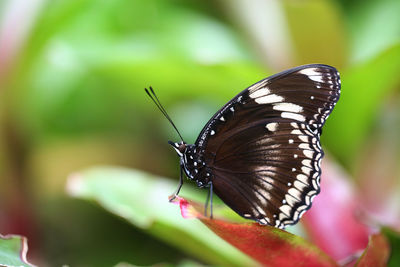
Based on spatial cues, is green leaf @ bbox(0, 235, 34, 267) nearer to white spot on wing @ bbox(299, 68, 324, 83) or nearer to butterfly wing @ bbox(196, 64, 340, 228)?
butterfly wing @ bbox(196, 64, 340, 228)

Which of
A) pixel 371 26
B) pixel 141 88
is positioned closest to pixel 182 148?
pixel 141 88

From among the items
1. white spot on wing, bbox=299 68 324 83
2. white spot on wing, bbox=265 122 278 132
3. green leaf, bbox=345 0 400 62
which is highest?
green leaf, bbox=345 0 400 62

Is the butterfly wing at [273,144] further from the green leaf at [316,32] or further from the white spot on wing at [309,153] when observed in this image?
the green leaf at [316,32]

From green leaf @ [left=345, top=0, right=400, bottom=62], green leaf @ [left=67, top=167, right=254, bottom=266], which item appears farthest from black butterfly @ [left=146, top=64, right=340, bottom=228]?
green leaf @ [left=345, top=0, right=400, bottom=62]

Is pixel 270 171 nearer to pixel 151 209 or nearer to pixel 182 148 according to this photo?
pixel 182 148

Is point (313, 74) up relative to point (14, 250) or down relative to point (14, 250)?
up

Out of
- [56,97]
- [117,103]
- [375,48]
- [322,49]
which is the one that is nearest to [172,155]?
[117,103]

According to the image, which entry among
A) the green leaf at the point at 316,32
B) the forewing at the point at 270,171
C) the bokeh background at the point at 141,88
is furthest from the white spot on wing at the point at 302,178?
the green leaf at the point at 316,32
